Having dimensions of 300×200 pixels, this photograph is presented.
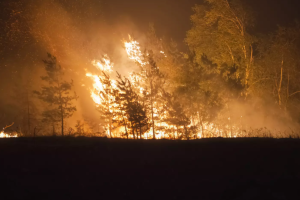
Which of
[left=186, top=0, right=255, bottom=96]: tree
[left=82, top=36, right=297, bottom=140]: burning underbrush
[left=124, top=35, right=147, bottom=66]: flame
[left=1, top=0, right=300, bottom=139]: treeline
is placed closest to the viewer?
[left=82, top=36, right=297, bottom=140]: burning underbrush

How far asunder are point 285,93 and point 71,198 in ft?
96.7

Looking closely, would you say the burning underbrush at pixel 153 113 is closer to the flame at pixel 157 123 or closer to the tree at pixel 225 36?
the flame at pixel 157 123

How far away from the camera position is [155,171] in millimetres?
7848

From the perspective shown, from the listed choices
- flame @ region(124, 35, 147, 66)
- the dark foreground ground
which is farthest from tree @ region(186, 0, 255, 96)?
the dark foreground ground

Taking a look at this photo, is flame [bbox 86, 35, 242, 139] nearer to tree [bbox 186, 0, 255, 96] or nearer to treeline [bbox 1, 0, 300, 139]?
treeline [bbox 1, 0, 300, 139]

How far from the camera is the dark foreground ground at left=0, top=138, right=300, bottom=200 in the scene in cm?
657

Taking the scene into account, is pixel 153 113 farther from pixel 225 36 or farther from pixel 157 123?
pixel 225 36

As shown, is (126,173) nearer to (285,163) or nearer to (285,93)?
(285,163)

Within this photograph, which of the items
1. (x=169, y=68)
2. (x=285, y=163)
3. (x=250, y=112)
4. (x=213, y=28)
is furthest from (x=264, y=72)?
(x=285, y=163)

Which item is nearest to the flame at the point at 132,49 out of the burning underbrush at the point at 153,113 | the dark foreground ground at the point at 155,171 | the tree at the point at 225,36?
the burning underbrush at the point at 153,113

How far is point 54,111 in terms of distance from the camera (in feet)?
100

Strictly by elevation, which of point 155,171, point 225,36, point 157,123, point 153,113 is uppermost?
point 225,36

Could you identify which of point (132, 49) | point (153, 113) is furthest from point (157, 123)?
point (132, 49)

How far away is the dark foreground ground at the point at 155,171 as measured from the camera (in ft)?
21.6
